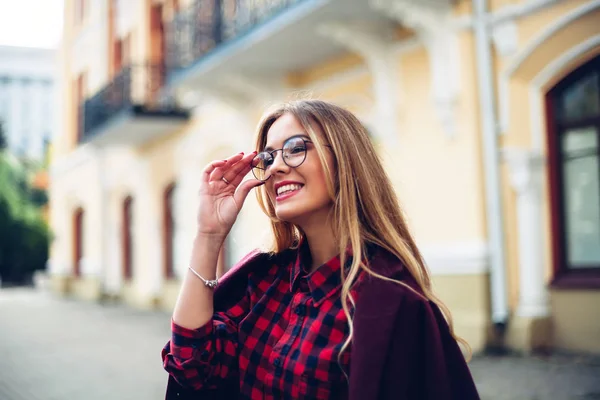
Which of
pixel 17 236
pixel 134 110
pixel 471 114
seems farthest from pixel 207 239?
pixel 17 236

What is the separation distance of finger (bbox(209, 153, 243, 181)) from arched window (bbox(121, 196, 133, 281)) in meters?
16.0

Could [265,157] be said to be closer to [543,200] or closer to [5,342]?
[543,200]

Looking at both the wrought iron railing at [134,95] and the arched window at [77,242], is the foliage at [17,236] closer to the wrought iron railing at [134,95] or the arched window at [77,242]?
the arched window at [77,242]

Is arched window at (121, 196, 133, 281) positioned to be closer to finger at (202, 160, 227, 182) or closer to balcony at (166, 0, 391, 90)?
balcony at (166, 0, 391, 90)

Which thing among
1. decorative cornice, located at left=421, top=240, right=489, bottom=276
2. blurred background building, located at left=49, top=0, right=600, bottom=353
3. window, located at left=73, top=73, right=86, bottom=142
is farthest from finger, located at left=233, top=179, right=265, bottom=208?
window, located at left=73, top=73, right=86, bottom=142

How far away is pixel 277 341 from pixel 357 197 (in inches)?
18.8

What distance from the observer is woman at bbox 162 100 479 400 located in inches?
66.3

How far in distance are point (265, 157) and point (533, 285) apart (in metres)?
5.61

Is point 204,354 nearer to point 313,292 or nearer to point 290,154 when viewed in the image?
point 313,292

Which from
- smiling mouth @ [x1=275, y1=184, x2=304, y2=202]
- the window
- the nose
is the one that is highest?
the window

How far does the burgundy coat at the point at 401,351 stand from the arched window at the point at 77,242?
2164 centimetres

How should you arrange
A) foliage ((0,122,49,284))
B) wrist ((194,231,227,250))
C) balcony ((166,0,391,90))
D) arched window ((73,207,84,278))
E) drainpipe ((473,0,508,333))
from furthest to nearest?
foliage ((0,122,49,284)) → arched window ((73,207,84,278)) → balcony ((166,0,391,90)) → drainpipe ((473,0,508,333)) → wrist ((194,231,227,250))

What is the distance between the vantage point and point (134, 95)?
15.8 m

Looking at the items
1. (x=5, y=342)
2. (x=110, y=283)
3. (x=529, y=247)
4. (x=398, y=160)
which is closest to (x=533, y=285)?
(x=529, y=247)
